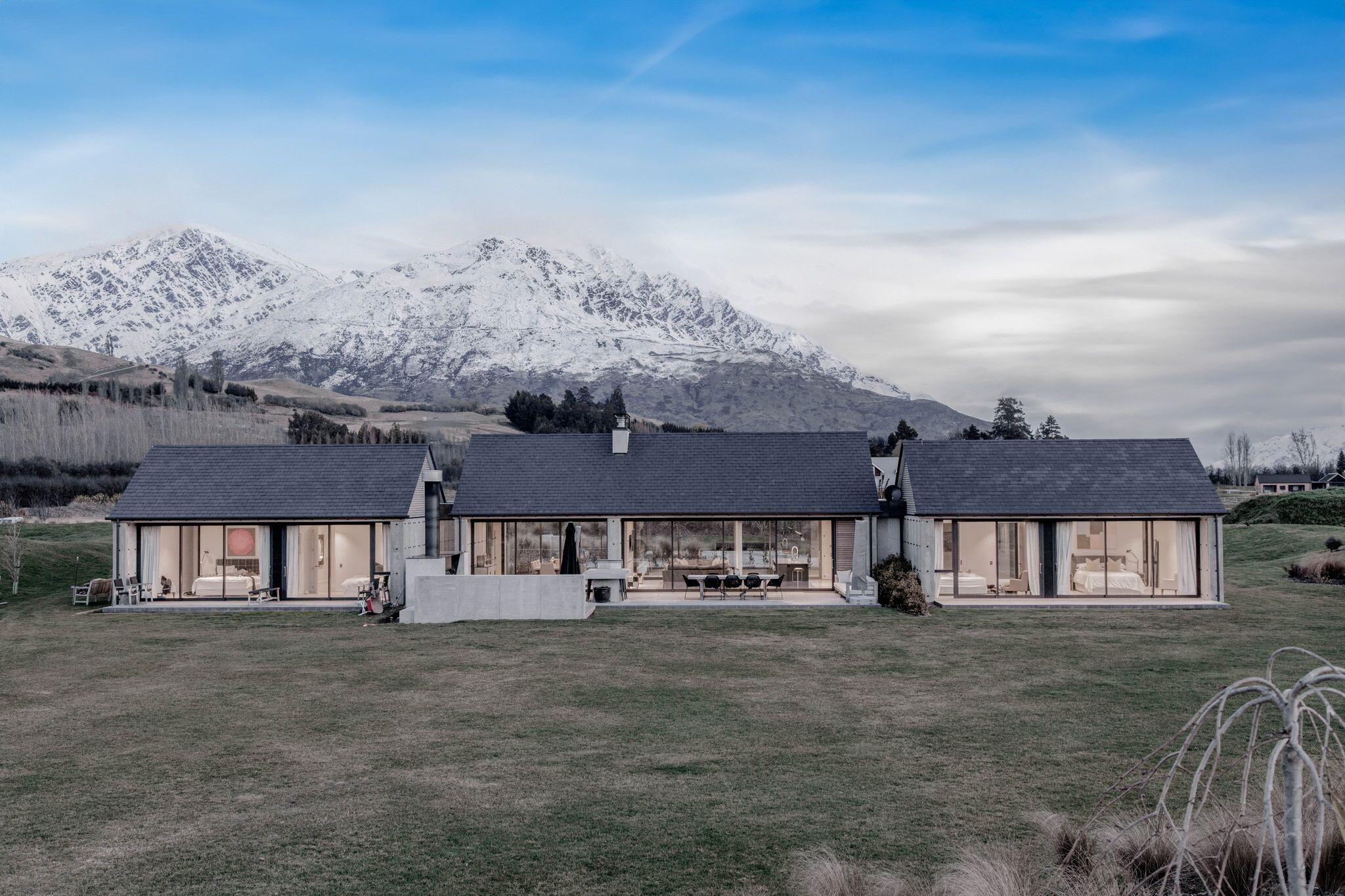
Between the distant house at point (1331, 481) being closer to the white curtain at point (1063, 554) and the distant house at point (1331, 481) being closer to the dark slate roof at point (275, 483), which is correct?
the white curtain at point (1063, 554)

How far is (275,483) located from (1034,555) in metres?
19.8

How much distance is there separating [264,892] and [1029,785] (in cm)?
666

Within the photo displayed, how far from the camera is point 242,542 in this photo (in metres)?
26.5

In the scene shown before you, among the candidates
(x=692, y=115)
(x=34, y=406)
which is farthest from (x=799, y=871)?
(x=34, y=406)

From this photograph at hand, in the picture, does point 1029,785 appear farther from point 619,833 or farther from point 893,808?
point 619,833

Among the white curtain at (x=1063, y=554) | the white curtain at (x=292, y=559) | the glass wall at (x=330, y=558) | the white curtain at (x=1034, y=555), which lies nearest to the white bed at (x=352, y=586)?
the glass wall at (x=330, y=558)

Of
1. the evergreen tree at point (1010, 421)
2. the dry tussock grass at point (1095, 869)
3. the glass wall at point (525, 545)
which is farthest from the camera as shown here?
the evergreen tree at point (1010, 421)

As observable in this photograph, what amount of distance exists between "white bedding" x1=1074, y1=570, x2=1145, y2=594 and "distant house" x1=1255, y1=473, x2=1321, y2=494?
83.2 meters

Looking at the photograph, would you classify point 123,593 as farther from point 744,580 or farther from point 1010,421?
point 1010,421

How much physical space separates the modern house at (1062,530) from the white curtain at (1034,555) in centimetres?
2

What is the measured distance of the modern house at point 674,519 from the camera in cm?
→ 2722

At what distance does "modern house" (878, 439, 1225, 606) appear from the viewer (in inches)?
999

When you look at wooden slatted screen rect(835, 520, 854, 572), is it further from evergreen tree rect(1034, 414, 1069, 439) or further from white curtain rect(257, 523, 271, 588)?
evergreen tree rect(1034, 414, 1069, 439)

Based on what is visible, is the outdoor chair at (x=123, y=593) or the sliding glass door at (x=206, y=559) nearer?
the outdoor chair at (x=123, y=593)
